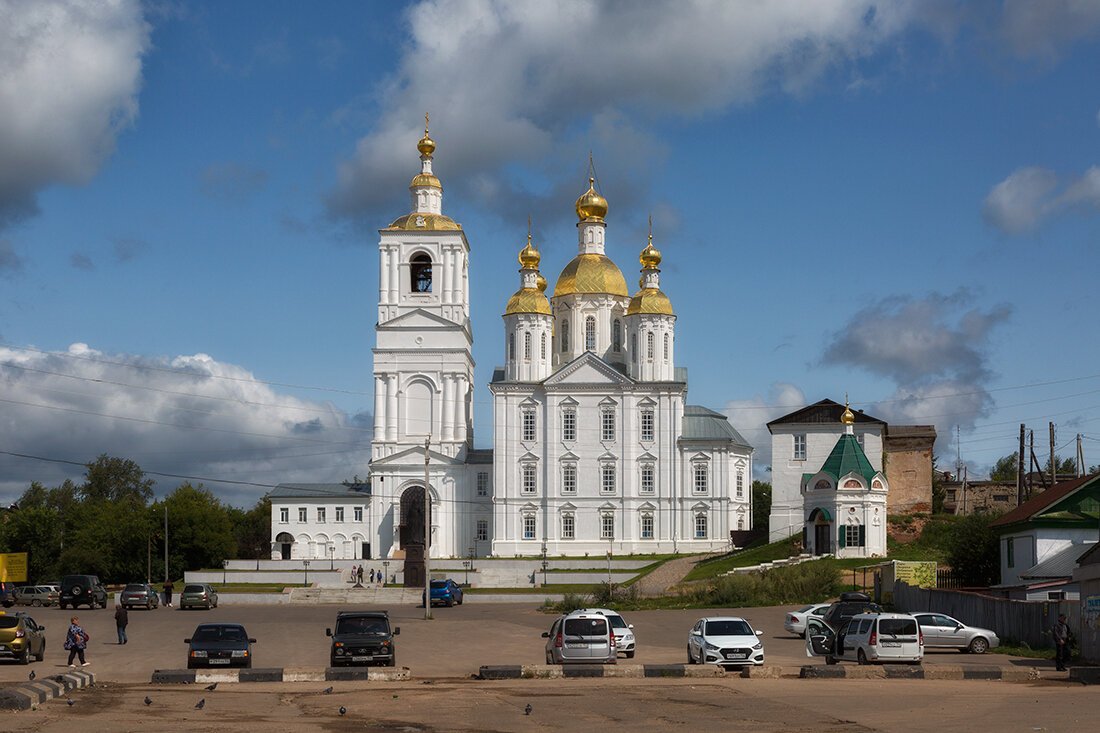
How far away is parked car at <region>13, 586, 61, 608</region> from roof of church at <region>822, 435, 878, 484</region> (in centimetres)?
3958

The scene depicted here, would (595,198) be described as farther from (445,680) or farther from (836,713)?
(836,713)

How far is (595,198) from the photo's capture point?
10188 cm

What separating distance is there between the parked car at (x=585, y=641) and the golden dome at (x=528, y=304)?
205 feet

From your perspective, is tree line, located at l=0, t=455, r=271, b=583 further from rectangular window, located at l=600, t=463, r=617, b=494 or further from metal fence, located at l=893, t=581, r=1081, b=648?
metal fence, located at l=893, t=581, r=1081, b=648

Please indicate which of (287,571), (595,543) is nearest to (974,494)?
(595,543)

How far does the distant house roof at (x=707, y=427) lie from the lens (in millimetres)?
94125

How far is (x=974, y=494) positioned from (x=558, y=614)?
5214cm

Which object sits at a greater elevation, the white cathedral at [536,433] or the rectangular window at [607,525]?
the white cathedral at [536,433]

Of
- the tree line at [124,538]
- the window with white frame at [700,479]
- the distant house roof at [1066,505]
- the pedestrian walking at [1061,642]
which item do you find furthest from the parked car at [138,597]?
the pedestrian walking at [1061,642]

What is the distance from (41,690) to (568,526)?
66.7m

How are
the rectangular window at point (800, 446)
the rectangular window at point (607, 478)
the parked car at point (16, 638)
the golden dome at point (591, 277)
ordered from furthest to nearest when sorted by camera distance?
the golden dome at point (591, 277), the rectangular window at point (607, 478), the rectangular window at point (800, 446), the parked car at point (16, 638)

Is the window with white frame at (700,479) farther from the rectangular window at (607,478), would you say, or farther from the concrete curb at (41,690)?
the concrete curb at (41,690)

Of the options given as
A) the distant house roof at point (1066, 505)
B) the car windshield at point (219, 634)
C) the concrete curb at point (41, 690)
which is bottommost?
the concrete curb at point (41, 690)

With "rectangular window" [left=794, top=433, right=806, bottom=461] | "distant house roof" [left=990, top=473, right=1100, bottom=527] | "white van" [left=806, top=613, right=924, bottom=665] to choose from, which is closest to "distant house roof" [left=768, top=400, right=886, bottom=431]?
"rectangular window" [left=794, top=433, right=806, bottom=461]
